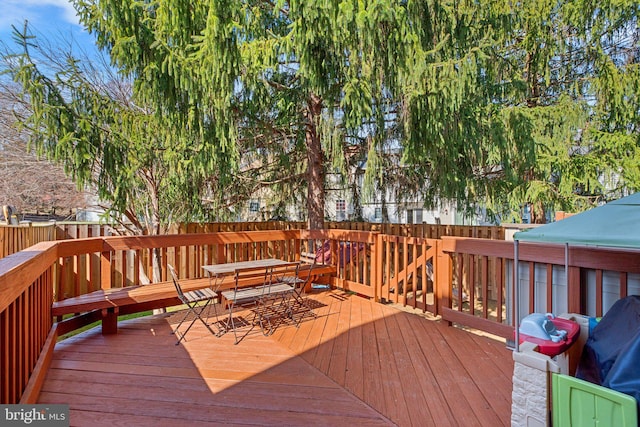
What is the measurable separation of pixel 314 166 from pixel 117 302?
12.7 feet

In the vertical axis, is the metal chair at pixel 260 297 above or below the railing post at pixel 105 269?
below

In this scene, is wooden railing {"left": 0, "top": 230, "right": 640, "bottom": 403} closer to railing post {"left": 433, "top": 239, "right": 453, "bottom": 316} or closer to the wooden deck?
railing post {"left": 433, "top": 239, "right": 453, "bottom": 316}

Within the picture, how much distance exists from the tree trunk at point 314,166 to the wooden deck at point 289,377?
109 inches

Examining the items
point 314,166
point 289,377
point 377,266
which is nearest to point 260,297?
point 289,377

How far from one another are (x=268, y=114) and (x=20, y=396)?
16.9 ft

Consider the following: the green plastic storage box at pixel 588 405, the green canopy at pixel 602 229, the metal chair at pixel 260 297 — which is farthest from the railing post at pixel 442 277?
the green plastic storage box at pixel 588 405

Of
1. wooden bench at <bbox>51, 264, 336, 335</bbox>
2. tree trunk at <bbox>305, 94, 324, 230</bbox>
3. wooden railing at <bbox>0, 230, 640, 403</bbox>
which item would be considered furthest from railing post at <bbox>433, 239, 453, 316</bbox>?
wooden bench at <bbox>51, 264, 336, 335</bbox>

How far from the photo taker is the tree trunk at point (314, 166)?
6.05 meters

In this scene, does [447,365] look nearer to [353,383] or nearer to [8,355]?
[353,383]

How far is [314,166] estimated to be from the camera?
6406mm

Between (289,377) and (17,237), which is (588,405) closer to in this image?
(289,377)

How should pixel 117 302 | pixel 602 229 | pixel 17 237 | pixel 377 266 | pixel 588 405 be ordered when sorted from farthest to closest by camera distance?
1. pixel 377 266
2. pixel 17 237
3. pixel 117 302
4. pixel 602 229
5. pixel 588 405

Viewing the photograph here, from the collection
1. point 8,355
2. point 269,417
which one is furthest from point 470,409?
point 8,355

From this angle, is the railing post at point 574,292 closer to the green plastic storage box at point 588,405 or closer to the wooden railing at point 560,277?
the wooden railing at point 560,277
